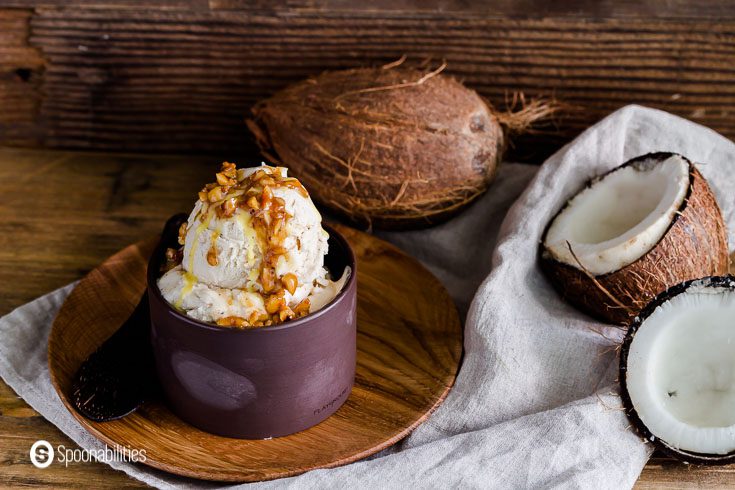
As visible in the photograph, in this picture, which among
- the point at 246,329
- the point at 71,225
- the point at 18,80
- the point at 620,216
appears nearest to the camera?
the point at 246,329

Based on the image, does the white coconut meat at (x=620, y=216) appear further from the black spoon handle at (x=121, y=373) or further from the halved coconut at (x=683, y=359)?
the black spoon handle at (x=121, y=373)

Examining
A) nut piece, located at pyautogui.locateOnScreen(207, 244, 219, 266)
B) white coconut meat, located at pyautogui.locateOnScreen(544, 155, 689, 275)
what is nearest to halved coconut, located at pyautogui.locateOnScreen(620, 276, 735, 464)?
white coconut meat, located at pyautogui.locateOnScreen(544, 155, 689, 275)

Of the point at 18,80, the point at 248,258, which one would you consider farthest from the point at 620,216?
the point at 18,80

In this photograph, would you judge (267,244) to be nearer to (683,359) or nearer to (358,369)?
(358,369)

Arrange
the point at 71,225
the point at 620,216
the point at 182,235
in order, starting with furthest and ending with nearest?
1. the point at 71,225
2. the point at 620,216
3. the point at 182,235

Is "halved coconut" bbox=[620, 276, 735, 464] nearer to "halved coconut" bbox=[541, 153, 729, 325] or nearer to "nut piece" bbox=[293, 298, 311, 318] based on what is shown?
"halved coconut" bbox=[541, 153, 729, 325]

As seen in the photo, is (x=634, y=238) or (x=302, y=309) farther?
(x=634, y=238)

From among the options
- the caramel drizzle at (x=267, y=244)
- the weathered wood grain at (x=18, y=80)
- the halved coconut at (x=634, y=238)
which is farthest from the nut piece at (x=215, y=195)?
the weathered wood grain at (x=18, y=80)
